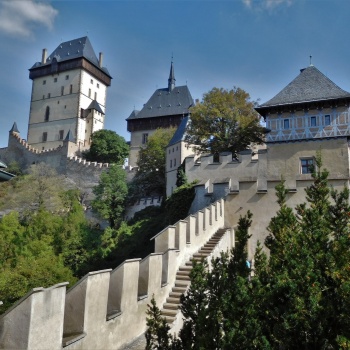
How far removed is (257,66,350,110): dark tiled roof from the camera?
800 inches

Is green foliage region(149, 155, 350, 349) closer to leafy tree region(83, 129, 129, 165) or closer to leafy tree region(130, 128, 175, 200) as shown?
leafy tree region(130, 128, 175, 200)

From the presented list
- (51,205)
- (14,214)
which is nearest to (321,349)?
(14,214)

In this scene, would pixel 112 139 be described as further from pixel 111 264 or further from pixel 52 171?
pixel 111 264

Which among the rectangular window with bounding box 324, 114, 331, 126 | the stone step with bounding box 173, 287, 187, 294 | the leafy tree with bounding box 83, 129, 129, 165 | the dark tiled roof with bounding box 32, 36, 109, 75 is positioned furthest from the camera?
the dark tiled roof with bounding box 32, 36, 109, 75

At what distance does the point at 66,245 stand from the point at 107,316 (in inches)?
933

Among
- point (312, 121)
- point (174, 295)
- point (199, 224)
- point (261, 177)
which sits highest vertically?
point (312, 121)

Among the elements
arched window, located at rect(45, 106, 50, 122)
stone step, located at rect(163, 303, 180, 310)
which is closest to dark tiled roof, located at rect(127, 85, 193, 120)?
arched window, located at rect(45, 106, 50, 122)

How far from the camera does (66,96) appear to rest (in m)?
62.6

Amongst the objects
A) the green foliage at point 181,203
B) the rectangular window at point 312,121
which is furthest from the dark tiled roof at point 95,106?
the rectangular window at point 312,121

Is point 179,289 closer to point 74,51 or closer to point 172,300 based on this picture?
point 172,300

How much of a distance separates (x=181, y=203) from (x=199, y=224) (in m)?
8.56

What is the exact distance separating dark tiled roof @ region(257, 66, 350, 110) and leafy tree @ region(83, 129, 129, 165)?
33274 mm

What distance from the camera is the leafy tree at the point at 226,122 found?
2500 cm

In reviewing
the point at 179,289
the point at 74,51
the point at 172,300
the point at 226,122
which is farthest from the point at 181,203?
the point at 74,51
